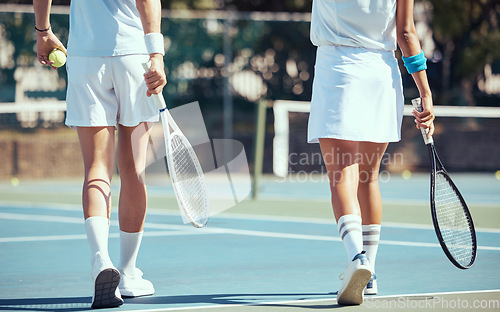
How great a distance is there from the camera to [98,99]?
4.21 meters

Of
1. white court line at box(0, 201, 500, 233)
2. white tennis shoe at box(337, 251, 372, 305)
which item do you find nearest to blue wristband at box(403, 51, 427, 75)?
white tennis shoe at box(337, 251, 372, 305)

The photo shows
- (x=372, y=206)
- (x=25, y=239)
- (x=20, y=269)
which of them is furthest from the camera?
(x=25, y=239)

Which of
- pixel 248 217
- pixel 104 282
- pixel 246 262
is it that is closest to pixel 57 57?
pixel 104 282

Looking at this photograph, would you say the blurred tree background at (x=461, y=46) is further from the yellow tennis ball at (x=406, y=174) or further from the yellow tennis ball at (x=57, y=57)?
the yellow tennis ball at (x=57, y=57)

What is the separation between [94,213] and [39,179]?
1185cm

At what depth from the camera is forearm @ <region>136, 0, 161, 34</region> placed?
162 inches

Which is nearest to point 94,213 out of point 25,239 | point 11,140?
point 25,239

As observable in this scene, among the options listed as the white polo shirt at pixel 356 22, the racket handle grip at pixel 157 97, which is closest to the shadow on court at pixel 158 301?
the racket handle grip at pixel 157 97

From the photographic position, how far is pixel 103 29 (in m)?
4.24

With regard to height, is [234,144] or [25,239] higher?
[25,239]

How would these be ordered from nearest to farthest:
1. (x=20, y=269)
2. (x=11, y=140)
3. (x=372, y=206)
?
(x=372, y=206) → (x=20, y=269) → (x=11, y=140)

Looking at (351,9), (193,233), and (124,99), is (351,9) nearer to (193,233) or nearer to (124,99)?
(124,99)

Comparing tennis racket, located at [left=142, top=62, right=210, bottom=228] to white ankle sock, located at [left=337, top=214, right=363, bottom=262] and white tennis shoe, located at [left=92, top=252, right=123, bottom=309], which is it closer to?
white tennis shoe, located at [left=92, top=252, right=123, bottom=309]

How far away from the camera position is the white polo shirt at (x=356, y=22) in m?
4.22
